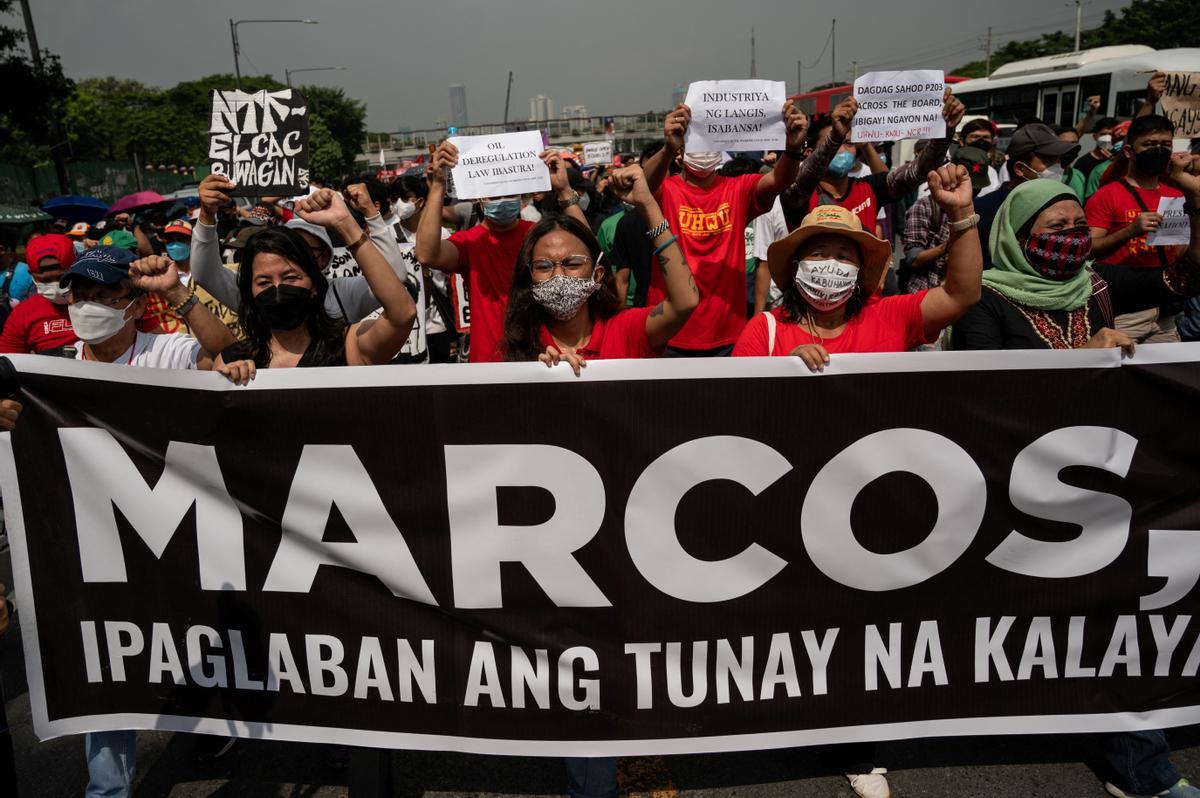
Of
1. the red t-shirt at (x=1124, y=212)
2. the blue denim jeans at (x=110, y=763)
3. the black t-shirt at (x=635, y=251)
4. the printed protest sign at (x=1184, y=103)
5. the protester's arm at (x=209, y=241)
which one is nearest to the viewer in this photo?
the blue denim jeans at (x=110, y=763)

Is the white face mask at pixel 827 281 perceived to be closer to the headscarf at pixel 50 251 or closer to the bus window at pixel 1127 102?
the headscarf at pixel 50 251

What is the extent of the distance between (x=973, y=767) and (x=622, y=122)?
5458 centimetres

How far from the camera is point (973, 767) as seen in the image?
9.86ft

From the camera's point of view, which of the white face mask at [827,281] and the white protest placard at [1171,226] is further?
the white protest placard at [1171,226]

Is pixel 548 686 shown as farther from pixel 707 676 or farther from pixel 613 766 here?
pixel 707 676

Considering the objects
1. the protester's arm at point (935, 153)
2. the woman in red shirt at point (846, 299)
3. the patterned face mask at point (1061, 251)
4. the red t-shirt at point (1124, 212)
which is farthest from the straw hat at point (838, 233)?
the red t-shirt at point (1124, 212)

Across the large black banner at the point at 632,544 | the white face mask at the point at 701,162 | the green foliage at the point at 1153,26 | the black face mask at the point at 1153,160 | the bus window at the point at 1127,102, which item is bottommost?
the large black banner at the point at 632,544

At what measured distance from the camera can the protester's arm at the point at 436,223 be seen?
13.0 feet

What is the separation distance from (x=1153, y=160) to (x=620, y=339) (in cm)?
423

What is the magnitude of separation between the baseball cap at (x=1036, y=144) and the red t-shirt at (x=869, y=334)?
16.1 feet

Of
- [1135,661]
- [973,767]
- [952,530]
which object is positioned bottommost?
[973,767]

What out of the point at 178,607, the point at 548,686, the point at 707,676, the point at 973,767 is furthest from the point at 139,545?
the point at 973,767

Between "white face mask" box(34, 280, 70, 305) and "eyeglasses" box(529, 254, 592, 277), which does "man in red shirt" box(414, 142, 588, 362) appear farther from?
"white face mask" box(34, 280, 70, 305)

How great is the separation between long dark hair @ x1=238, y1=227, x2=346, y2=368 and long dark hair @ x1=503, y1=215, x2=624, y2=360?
0.59 m
